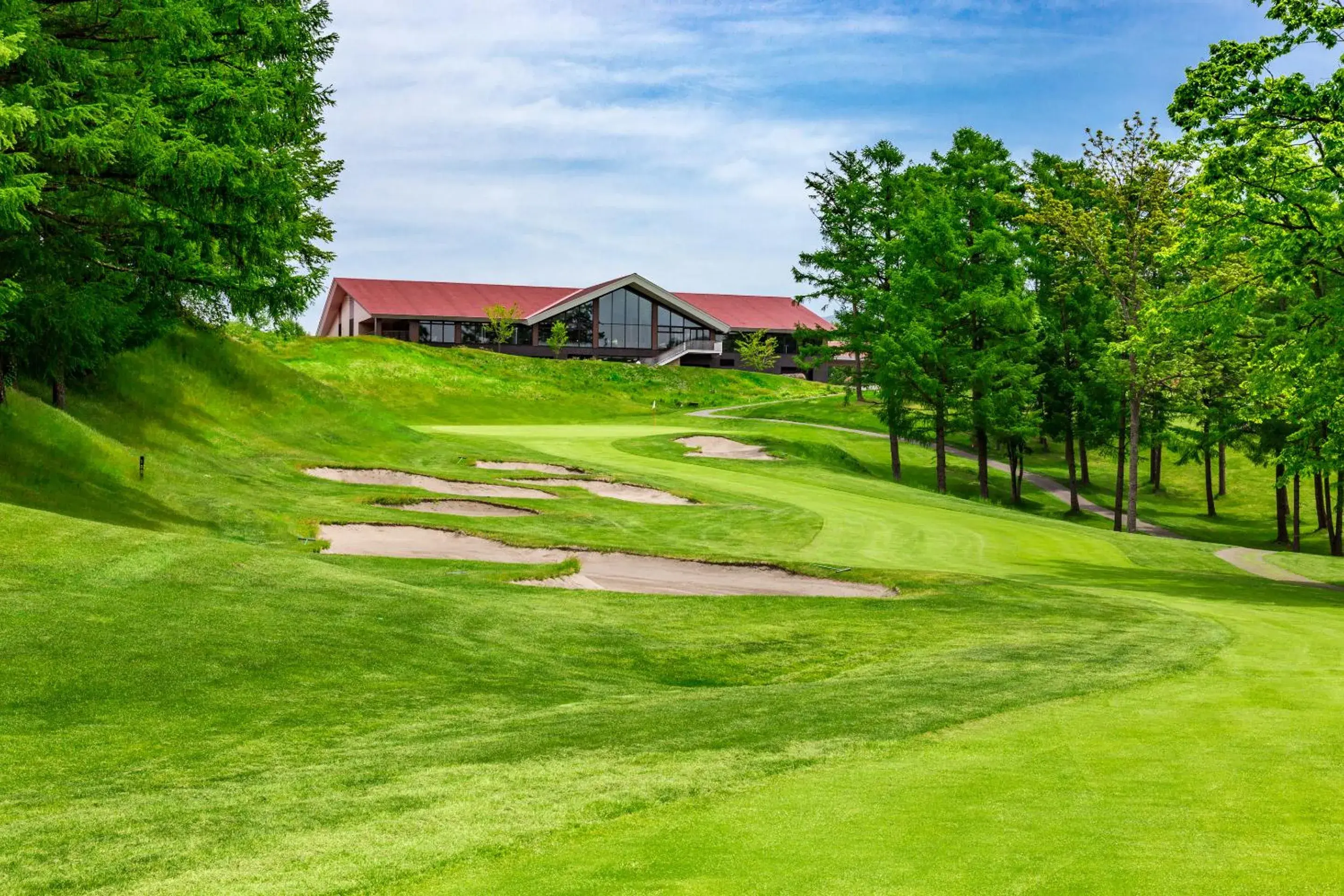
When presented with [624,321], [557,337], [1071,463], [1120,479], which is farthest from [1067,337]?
[624,321]

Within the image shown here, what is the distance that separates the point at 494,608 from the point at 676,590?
5749 mm

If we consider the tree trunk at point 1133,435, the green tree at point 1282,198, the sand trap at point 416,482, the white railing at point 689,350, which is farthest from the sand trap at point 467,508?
the white railing at point 689,350

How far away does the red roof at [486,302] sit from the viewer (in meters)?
113

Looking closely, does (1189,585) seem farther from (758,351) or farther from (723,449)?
(758,351)

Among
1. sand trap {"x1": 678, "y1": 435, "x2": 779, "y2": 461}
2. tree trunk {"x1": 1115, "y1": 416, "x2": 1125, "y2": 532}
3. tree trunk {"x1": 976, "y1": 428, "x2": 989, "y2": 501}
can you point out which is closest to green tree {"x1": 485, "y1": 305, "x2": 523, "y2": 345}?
sand trap {"x1": 678, "y1": 435, "x2": 779, "y2": 461}

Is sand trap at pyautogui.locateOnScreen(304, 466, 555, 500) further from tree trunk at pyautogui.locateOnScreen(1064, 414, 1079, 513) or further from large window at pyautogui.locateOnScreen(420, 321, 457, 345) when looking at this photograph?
large window at pyautogui.locateOnScreen(420, 321, 457, 345)

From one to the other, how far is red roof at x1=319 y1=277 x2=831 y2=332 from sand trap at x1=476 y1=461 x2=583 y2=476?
2704 inches

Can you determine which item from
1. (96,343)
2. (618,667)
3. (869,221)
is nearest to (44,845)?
(618,667)

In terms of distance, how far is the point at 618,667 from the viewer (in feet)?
52.7

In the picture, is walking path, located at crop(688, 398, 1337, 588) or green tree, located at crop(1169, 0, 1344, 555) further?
walking path, located at crop(688, 398, 1337, 588)

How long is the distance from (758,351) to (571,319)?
19529mm

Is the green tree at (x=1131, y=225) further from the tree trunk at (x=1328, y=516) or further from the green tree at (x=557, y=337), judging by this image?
the green tree at (x=557, y=337)

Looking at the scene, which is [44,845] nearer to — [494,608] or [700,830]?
[700,830]

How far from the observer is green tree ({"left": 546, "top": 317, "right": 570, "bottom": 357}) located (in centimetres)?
11050
